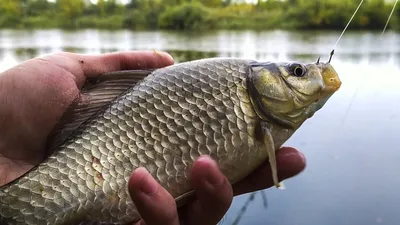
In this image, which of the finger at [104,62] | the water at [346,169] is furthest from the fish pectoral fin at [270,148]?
the water at [346,169]

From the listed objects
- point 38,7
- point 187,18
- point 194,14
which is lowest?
point 38,7

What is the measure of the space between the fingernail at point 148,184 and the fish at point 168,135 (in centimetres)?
12

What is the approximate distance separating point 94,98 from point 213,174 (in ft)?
2.55

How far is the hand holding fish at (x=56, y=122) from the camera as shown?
1928 mm

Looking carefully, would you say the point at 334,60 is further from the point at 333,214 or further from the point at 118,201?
the point at 118,201

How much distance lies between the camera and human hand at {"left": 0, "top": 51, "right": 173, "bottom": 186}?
2723mm

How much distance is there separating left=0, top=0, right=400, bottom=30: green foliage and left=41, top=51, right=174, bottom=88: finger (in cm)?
2584

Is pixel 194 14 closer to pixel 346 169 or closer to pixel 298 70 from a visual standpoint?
pixel 346 169

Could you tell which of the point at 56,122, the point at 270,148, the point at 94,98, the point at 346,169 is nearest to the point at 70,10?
the point at 346,169

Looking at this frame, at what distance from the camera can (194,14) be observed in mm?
37750

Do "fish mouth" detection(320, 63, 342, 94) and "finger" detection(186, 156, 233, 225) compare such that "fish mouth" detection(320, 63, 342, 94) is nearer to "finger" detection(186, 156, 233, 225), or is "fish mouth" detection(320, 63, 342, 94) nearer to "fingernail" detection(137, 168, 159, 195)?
"finger" detection(186, 156, 233, 225)

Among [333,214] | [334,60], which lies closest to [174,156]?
[333,214]

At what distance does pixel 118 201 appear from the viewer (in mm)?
1979

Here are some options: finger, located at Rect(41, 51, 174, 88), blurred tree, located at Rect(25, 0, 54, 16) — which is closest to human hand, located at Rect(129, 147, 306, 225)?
finger, located at Rect(41, 51, 174, 88)
